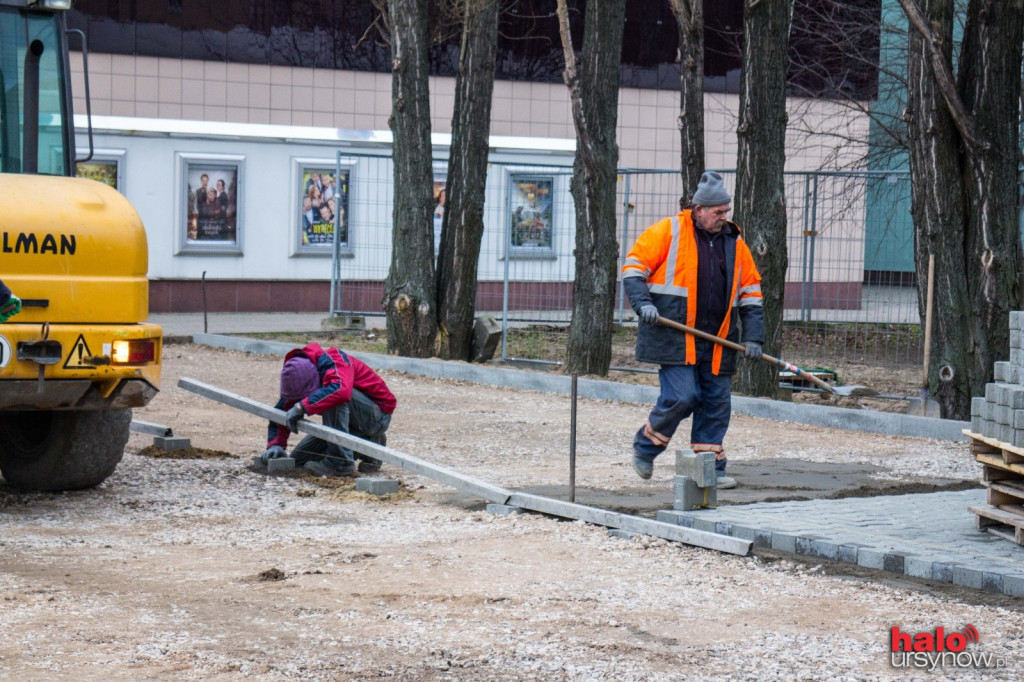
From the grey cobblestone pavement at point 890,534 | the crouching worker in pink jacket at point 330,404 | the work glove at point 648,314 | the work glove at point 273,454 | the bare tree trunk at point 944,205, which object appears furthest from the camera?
Answer: the bare tree trunk at point 944,205

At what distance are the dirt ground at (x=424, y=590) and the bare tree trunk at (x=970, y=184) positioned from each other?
2.53 meters

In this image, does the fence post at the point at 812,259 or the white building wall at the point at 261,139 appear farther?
the white building wall at the point at 261,139

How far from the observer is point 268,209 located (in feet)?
77.6

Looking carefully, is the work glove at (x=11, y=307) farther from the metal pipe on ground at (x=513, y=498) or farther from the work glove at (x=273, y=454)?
the work glove at (x=273, y=454)

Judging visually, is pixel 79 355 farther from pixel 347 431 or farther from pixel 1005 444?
pixel 1005 444

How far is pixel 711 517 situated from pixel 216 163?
1720 centimetres

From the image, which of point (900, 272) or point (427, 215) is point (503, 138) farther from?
point (900, 272)

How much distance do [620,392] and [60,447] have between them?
6.83m

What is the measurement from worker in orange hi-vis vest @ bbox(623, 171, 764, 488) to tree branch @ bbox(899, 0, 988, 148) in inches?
167

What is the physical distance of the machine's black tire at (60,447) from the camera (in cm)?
812

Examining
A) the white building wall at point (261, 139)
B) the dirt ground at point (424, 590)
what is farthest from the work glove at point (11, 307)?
the white building wall at point (261, 139)

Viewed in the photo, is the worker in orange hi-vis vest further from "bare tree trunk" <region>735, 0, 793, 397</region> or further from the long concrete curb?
"bare tree trunk" <region>735, 0, 793, 397</region>

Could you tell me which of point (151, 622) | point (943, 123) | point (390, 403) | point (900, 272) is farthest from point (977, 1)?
point (151, 622)

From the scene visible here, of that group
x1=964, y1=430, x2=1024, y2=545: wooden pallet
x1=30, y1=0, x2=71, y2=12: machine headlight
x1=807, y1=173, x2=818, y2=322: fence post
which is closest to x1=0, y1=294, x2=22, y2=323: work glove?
x1=30, y1=0, x2=71, y2=12: machine headlight
